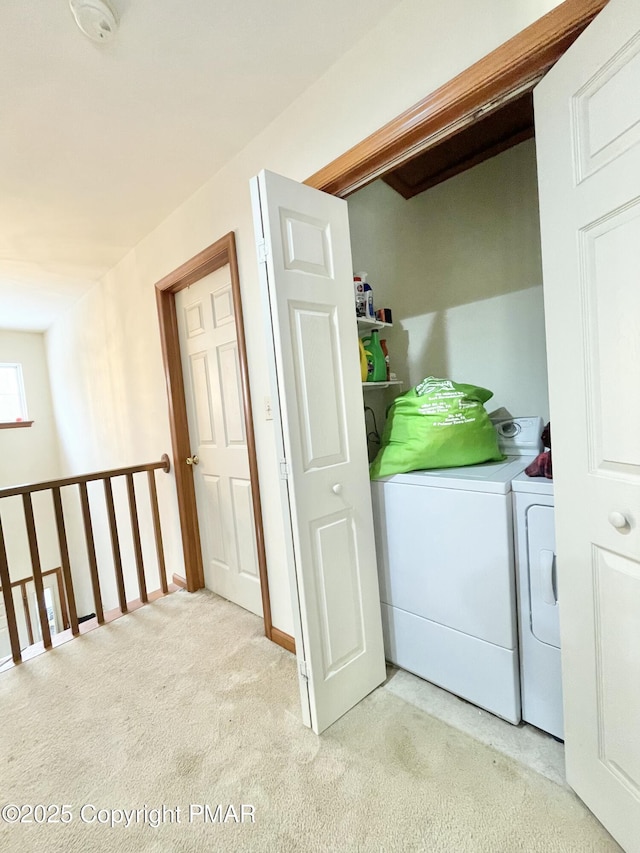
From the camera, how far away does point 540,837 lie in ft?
3.30

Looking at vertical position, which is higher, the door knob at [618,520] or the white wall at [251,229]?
the white wall at [251,229]

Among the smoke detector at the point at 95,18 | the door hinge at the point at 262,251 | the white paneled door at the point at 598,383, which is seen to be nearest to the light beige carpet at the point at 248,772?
the white paneled door at the point at 598,383

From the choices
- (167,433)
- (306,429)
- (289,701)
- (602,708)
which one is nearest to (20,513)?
(167,433)

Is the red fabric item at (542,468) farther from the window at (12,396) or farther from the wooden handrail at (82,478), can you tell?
the window at (12,396)

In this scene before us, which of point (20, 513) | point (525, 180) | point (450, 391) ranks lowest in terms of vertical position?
point (20, 513)

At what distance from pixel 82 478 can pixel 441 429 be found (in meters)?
2.11

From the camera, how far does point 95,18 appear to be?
1086mm

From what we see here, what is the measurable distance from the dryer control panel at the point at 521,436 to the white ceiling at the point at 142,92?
5.19 feet

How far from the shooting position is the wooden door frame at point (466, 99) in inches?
36.5

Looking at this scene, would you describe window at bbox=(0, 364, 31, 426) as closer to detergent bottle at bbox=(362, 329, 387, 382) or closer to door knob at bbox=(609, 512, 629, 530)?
detergent bottle at bbox=(362, 329, 387, 382)

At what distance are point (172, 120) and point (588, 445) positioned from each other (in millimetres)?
1943

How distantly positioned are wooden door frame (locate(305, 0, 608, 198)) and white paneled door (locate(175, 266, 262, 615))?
102 cm

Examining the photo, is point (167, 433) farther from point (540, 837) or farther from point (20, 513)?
point (20, 513)

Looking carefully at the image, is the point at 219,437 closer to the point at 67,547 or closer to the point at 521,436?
the point at 67,547
